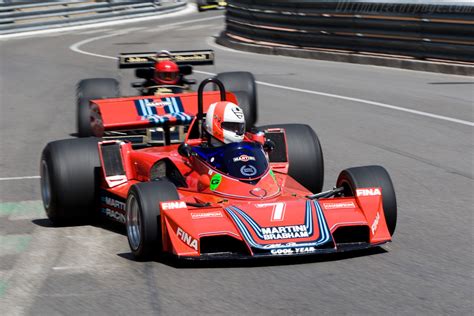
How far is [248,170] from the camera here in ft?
29.5

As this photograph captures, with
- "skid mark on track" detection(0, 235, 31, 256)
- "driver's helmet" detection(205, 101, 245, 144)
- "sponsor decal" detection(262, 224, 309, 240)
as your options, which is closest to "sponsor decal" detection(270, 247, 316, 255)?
"sponsor decal" detection(262, 224, 309, 240)

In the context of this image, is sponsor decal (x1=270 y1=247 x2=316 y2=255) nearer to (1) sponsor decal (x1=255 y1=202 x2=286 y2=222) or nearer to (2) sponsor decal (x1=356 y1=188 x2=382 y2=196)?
(1) sponsor decal (x1=255 y1=202 x2=286 y2=222)

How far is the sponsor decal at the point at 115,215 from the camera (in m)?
9.23

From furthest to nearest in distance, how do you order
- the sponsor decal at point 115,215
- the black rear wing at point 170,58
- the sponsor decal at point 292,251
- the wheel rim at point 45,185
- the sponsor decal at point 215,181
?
the black rear wing at point 170,58 → the wheel rim at point 45,185 → the sponsor decal at point 115,215 → the sponsor decal at point 215,181 → the sponsor decal at point 292,251

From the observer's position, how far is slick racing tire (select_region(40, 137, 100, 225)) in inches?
376

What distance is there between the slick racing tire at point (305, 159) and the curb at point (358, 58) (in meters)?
10.9

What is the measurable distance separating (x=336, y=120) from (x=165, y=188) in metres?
7.94

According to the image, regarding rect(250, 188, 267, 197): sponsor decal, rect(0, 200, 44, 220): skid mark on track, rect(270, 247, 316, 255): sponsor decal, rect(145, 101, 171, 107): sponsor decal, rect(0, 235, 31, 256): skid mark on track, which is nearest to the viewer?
rect(270, 247, 316, 255): sponsor decal

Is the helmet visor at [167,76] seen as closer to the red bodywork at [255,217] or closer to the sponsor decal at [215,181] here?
the red bodywork at [255,217]

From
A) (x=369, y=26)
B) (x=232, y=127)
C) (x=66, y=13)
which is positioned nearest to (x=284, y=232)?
(x=232, y=127)

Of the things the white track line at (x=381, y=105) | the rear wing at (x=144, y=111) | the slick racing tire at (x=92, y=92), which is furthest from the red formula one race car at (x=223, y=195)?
the white track line at (x=381, y=105)

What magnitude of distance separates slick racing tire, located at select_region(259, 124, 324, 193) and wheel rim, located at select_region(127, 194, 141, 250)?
2081 millimetres

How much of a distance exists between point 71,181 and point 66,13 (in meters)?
31.2

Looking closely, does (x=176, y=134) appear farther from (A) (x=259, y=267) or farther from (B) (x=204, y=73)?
(B) (x=204, y=73)
